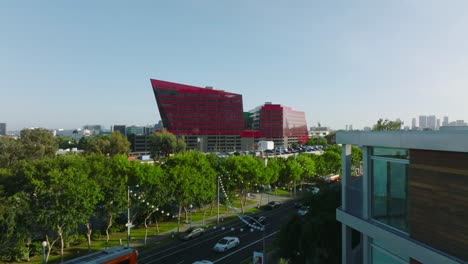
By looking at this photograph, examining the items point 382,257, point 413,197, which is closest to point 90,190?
point 382,257

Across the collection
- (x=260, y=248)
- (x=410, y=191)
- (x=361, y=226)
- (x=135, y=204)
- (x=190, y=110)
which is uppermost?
(x=190, y=110)

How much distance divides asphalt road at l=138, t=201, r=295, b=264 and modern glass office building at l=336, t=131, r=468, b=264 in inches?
479

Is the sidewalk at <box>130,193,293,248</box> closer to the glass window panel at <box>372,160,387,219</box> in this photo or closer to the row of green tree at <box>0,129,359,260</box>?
the row of green tree at <box>0,129,359,260</box>

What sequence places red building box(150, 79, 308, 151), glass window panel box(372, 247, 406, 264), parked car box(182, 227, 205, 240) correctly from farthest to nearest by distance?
red building box(150, 79, 308, 151) < parked car box(182, 227, 205, 240) < glass window panel box(372, 247, 406, 264)

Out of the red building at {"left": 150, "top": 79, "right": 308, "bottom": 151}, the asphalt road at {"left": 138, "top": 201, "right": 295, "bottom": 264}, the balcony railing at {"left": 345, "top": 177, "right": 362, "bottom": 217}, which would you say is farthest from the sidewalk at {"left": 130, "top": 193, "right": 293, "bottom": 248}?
the red building at {"left": 150, "top": 79, "right": 308, "bottom": 151}

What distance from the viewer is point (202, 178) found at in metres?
37.5

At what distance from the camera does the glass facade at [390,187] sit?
9.40 meters

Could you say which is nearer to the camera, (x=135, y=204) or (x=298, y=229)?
(x=298, y=229)

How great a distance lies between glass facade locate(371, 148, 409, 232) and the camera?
940 cm

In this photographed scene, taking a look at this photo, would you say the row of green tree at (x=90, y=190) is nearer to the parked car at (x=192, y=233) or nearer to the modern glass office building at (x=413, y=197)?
the parked car at (x=192, y=233)

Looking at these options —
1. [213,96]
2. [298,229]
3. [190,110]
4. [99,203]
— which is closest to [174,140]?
[190,110]

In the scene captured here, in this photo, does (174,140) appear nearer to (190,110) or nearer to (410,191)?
(190,110)

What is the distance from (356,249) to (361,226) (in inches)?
168

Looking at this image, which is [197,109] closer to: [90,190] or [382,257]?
[90,190]
